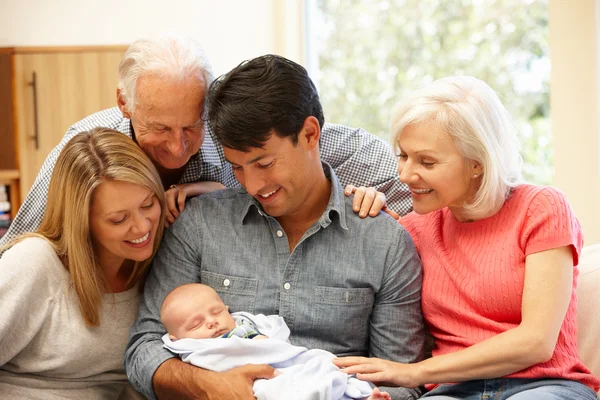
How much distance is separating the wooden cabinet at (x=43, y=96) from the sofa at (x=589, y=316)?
131 inches

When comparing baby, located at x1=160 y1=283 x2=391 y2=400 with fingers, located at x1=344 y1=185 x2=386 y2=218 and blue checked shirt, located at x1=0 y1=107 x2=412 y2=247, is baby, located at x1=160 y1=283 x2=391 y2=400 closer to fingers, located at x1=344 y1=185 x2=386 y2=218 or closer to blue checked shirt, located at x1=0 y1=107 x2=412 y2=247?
fingers, located at x1=344 y1=185 x2=386 y2=218

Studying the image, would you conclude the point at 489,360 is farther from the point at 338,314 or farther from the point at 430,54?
the point at 430,54

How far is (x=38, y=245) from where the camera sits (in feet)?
6.87

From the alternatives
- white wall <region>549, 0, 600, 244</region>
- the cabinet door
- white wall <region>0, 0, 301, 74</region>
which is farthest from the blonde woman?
white wall <region>0, 0, 301, 74</region>

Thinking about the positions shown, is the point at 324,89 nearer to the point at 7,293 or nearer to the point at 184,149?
the point at 184,149

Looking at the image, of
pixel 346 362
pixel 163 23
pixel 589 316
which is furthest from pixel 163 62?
pixel 163 23

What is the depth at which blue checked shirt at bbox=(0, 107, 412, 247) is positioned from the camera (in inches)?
103

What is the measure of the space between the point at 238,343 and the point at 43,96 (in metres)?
3.40

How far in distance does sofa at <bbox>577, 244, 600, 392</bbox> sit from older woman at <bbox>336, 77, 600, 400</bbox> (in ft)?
0.74

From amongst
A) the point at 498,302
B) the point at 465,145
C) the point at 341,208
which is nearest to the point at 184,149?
the point at 341,208

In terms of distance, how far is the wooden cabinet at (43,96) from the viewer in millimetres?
4816

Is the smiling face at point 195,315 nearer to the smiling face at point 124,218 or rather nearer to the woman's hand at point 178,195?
the smiling face at point 124,218

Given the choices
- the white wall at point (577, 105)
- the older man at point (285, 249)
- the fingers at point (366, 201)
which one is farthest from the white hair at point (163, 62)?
the white wall at point (577, 105)

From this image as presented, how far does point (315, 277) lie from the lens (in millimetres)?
2186
